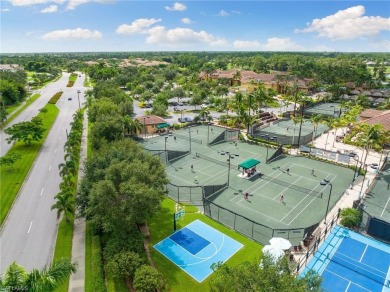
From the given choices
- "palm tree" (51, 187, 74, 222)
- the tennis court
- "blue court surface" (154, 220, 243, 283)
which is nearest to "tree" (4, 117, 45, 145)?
"palm tree" (51, 187, 74, 222)

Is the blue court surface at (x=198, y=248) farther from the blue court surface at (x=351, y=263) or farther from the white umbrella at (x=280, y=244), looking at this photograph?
the blue court surface at (x=351, y=263)

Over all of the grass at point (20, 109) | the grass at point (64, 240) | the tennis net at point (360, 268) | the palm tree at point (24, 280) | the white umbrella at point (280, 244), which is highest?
the palm tree at point (24, 280)

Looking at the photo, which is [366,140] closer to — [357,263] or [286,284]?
[357,263]

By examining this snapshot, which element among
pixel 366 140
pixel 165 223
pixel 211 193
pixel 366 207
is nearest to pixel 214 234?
pixel 165 223

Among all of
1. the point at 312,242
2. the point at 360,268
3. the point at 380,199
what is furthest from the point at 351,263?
the point at 380,199

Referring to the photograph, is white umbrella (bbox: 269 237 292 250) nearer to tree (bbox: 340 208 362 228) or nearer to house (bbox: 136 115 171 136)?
tree (bbox: 340 208 362 228)

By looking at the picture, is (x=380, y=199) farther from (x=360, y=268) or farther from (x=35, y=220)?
(x=35, y=220)

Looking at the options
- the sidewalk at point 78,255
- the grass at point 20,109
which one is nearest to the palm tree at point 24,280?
the sidewalk at point 78,255
